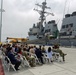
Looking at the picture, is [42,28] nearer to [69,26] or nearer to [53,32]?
[53,32]

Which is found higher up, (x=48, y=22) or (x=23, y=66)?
(x=48, y=22)

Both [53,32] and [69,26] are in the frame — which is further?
[53,32]

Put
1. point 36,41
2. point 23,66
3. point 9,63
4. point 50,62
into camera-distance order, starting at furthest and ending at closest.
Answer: point 36,41 < point 50,62 < point 23,66 < point 9,63

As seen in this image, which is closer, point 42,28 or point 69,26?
point 69,26

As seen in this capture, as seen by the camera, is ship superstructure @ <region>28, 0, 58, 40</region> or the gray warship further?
ship superstructure @ <region>28, 0, 58, 40</region>

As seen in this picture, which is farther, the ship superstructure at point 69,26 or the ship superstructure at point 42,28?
the ship superstructure at point 42,28

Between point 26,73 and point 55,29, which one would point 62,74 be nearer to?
point 26,73

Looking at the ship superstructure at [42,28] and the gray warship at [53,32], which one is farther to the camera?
the ship superstructure at [42,28]

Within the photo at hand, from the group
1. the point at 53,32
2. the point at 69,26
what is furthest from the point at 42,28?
the point at 69,26

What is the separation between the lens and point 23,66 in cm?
993

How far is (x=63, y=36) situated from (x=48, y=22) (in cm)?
1586

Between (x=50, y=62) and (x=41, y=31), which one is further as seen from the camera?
(x=41, y=31)

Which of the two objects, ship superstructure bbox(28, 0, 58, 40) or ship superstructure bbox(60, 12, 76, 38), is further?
ship superstructure bbox(28, 0, 58, 40)

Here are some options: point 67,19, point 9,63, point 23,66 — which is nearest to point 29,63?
A: point 23,66
